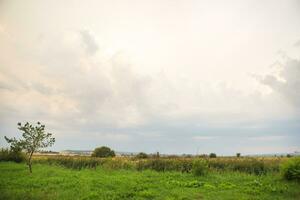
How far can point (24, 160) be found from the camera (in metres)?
33.8

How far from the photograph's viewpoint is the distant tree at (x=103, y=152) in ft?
151

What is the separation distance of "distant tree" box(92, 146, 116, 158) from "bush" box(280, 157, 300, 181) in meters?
31.7

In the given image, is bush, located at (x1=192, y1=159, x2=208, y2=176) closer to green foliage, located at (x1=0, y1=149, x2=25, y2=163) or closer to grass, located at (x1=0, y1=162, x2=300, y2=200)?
grass, located at (x1=0, y1=162, x2=300, y2=200)

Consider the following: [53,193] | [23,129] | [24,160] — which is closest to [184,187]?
[53,193]

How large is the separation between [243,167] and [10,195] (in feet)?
63.9

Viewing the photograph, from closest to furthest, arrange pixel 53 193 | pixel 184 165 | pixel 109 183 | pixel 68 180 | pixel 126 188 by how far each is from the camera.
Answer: pixel 53 193, pixel 126 188, pixel 109 183, pixel 68 180, pixel 184 165

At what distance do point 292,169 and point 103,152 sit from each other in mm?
33034

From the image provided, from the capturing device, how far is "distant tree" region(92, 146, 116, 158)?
151 ft

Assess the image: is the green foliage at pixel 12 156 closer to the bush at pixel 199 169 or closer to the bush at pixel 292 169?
the bush at pixel 199 169

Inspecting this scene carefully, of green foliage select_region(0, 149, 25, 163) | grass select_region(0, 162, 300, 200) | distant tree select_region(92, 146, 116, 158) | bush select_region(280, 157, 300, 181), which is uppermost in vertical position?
distant tree select_region(92, 146, 116, 158)

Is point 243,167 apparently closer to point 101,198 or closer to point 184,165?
point 184,165

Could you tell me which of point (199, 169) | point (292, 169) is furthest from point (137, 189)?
point (292, 169)

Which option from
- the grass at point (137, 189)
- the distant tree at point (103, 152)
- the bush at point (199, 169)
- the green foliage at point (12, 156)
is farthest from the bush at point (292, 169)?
the distant tree at point (103, 152)

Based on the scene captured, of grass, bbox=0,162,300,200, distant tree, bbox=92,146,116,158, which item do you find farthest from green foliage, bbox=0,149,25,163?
grass, bbox=0,162,300,200
